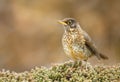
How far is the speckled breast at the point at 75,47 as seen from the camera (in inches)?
361

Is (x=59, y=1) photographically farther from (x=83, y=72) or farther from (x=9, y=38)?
(x=83, y=72)

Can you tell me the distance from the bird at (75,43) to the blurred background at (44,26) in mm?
7029

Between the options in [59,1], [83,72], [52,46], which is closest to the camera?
[83,72]

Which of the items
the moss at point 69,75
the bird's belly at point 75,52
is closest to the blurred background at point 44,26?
the bird's belly at point 75,52

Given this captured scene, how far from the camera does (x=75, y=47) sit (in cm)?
920

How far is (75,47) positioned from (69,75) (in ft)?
2.99

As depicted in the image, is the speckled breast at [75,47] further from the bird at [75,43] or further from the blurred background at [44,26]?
the blurred background at [44,26]

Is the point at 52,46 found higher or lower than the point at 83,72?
higher

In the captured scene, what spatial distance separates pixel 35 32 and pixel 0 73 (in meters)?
9.04

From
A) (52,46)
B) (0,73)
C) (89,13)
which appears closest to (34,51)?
(52,46)

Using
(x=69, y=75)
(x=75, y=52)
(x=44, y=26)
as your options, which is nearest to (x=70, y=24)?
(x=75, y=52)

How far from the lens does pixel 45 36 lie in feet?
56.4

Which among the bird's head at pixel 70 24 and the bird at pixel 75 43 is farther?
the bird's head at pixel 70 24

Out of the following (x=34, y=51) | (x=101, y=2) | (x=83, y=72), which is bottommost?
(x=83, y=72)
